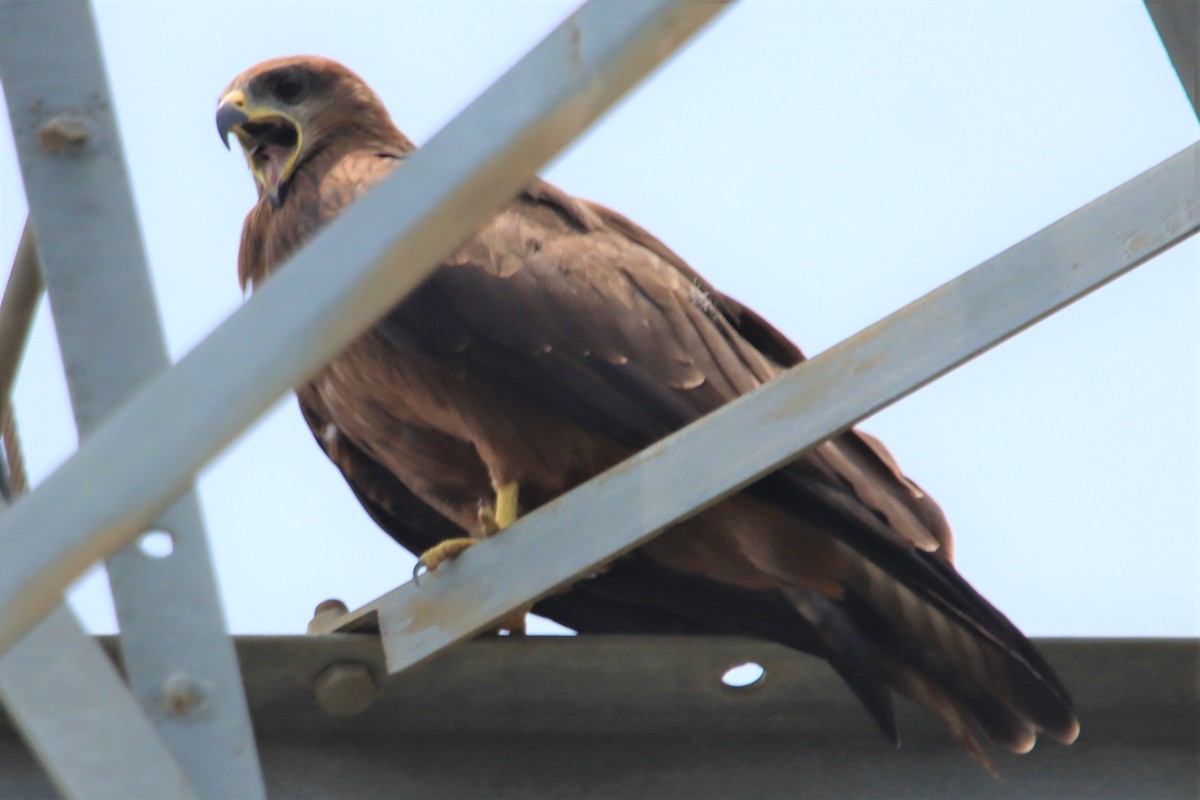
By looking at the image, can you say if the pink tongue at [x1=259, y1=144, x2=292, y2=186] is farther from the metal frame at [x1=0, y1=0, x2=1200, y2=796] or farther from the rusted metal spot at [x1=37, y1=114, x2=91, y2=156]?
the rusted metal spot at [x1=37, y1=114, x2=91, y2=156]

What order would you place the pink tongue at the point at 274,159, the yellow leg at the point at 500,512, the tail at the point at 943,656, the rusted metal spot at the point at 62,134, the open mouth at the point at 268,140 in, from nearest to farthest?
1. the rusted metal spot at the point at 62,134
2. the tail at the point at 943,656
3. the yellow leg at the point at 500,512
4. the pink tongue at the point at 274,159
5. the open mouth at the point at 268,140

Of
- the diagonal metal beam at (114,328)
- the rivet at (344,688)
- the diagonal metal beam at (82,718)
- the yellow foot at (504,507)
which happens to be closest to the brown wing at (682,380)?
the yellow foot at (504,507)

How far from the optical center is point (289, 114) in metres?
4.20

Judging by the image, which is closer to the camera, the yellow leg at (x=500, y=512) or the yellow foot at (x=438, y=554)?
the yellow foot at (x=438, y=554)

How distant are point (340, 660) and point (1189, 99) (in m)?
1.43

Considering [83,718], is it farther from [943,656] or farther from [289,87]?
[289,87]

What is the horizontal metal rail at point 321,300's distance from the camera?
1.53 metres

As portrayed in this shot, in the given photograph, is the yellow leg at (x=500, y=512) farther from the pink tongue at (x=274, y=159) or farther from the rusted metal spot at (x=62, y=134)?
the rusted metal spot at (x=62, y=134)

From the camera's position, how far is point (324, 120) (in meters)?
4.19

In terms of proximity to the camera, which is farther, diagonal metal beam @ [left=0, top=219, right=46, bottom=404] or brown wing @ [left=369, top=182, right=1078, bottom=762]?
brown wing @ [left=369, top=182, right=1078, bottom=762]

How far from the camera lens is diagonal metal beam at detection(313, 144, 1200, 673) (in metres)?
2.14

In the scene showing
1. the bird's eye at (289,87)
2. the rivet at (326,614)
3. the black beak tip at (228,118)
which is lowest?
the rivet at (326,614)

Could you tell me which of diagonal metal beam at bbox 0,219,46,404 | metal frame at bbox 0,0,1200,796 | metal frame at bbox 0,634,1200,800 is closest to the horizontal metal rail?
metal frame at bbox 0,0,1200,796

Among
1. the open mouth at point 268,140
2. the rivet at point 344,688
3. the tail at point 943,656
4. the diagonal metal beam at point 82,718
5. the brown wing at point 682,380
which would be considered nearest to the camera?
the diagonal metal beam at point 82,718
